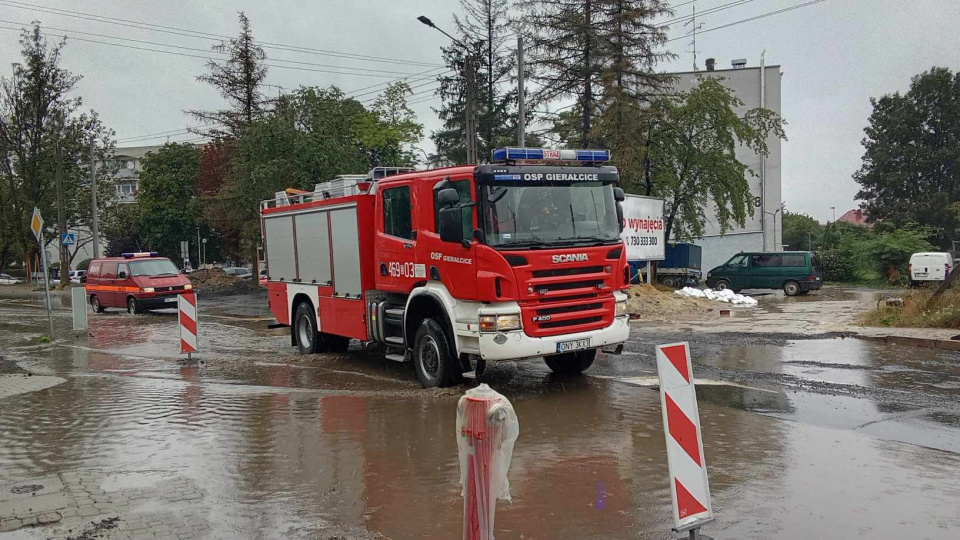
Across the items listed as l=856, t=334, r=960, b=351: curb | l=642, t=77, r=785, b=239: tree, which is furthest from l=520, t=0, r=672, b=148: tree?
l=856, t=334, r=960, b=351: curb

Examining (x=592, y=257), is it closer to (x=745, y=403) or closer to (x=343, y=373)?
(x=745, y=403)

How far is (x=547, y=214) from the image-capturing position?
878 centimetres

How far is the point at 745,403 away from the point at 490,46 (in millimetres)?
31837

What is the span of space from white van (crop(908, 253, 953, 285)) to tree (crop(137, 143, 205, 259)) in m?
51.2

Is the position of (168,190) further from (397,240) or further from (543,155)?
(543,155)

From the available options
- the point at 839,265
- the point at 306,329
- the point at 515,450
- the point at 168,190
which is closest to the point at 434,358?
the point at 515,450

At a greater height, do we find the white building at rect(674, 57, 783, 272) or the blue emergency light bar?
the white building at rect(674, 57, 783, 272)

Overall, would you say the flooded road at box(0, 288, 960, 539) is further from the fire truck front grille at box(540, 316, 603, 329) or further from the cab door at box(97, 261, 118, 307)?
the cab door at box(97, 261, 118, 307)

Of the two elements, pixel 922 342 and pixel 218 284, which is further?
pixel 218 284

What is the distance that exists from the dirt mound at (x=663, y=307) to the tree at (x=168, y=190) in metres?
47.9

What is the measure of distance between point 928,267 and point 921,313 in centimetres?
1697

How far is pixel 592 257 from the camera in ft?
29.0

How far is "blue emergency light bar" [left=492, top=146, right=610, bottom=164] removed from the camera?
891cm

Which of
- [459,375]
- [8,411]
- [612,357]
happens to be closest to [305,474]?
[459,375]
